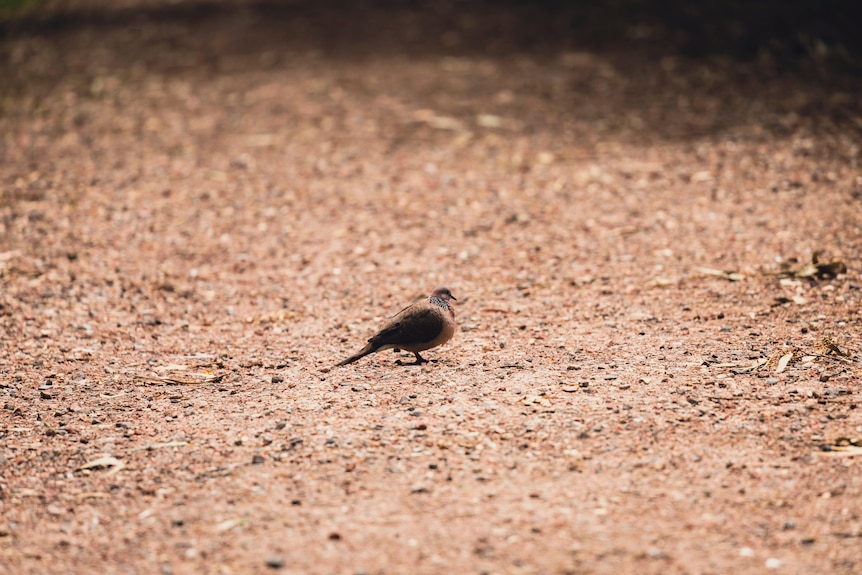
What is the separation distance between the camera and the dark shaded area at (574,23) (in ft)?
33.3

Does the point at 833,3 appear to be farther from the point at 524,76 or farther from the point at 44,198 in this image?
the point at 44,198

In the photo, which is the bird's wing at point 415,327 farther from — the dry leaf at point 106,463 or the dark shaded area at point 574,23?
the dark shaded area at point 574,23

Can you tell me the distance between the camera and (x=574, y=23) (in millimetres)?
11578

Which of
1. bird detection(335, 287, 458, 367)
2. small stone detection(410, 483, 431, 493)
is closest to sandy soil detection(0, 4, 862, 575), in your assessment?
small stone detection(410, 483, 431, 493)

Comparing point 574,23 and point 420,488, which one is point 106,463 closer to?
point 420,488

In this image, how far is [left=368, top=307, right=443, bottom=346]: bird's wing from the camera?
4.72 metres

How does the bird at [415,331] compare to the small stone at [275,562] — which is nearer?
the small stone at [275,562]

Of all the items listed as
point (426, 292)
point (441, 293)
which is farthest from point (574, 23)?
point (441, 293)

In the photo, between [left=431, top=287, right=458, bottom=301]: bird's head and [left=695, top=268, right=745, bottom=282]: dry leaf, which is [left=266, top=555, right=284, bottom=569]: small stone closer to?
[left=431, top=287, right=458, bottom=301]: bird's head

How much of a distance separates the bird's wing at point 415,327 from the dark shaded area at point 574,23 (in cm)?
674

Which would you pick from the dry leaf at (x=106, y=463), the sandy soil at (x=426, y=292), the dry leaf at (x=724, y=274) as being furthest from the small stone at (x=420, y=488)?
the dry leaf at (x=724, y=274)

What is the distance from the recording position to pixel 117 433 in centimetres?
433

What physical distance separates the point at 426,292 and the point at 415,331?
128 centimetres

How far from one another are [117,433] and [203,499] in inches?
33.3
